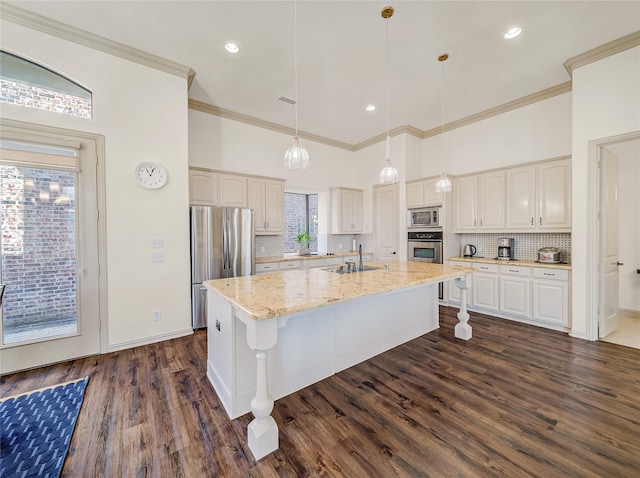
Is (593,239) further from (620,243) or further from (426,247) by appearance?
(426,247)

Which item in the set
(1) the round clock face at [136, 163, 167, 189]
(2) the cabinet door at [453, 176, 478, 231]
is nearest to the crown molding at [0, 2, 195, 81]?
(1) the round clock face at [136, 163, 167, 189]

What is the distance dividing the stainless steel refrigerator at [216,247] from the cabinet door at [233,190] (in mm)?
505

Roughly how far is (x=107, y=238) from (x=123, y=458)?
2.21m

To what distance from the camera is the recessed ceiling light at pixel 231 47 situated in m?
2.89

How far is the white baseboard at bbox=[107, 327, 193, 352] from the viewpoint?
9.60ft

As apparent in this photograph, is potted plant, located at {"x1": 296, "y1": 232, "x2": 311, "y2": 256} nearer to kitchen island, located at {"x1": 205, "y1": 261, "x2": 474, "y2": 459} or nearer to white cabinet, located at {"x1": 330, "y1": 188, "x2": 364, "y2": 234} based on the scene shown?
white cabinet, located at {"x1": 330, "y1": 188, "x2": 364, "y2": 234}

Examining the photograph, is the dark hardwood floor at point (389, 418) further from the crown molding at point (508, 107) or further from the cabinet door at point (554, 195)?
the crown molding at point (508, 107)

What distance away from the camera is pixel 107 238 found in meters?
2.88

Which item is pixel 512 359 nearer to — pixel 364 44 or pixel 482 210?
pixel 482 210

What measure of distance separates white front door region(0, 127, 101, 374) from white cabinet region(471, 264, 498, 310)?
16.7 feet

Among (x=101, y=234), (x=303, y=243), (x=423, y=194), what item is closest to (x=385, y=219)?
(x=423, y=194)

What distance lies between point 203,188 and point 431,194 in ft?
12.7

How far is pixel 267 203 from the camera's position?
4664 millimetres

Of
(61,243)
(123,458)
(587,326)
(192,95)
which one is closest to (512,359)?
(587,326)
